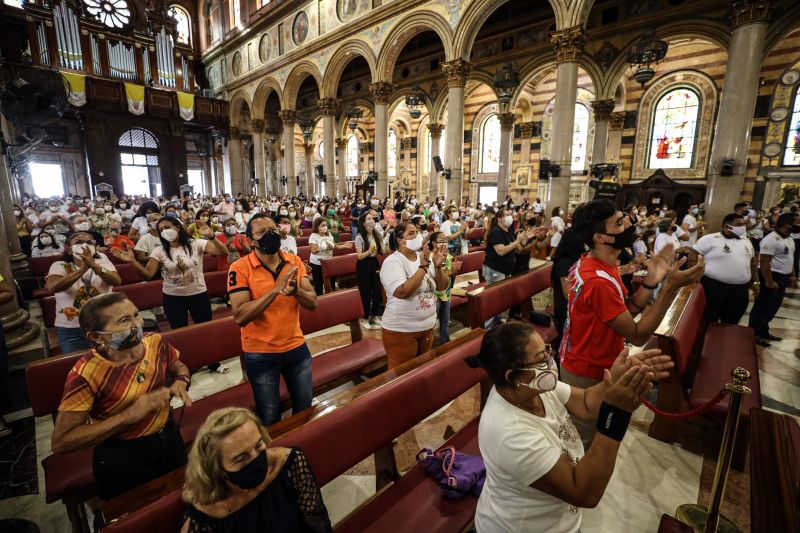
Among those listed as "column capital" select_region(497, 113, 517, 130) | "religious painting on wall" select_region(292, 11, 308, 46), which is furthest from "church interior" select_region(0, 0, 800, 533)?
"religious painting on wall" select_region(292, 11, 308, 46)

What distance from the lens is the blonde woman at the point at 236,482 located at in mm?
1223

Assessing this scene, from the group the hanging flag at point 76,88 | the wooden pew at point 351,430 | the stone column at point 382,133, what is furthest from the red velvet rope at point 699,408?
the hanging flag at point 76,88

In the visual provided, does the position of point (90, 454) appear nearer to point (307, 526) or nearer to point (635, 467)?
point (307, 526)

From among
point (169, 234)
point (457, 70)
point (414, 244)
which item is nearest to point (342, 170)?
point (457, 70)

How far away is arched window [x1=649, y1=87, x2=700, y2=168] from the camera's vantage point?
15511 mm

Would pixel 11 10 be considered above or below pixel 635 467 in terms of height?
above

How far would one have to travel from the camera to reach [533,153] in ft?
66.7

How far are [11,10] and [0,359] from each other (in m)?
28.1

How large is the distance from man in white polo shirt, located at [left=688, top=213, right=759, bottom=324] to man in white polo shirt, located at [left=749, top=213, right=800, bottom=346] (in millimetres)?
789

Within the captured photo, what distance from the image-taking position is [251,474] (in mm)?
1255

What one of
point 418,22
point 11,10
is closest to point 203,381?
point 418,22

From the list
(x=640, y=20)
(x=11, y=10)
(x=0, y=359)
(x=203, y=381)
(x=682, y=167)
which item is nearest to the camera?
(x=0, y=359)

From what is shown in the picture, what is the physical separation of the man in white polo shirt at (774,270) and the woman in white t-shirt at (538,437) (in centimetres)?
535

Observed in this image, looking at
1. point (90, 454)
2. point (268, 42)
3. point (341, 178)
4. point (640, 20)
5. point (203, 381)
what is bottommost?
point (203, 381)
